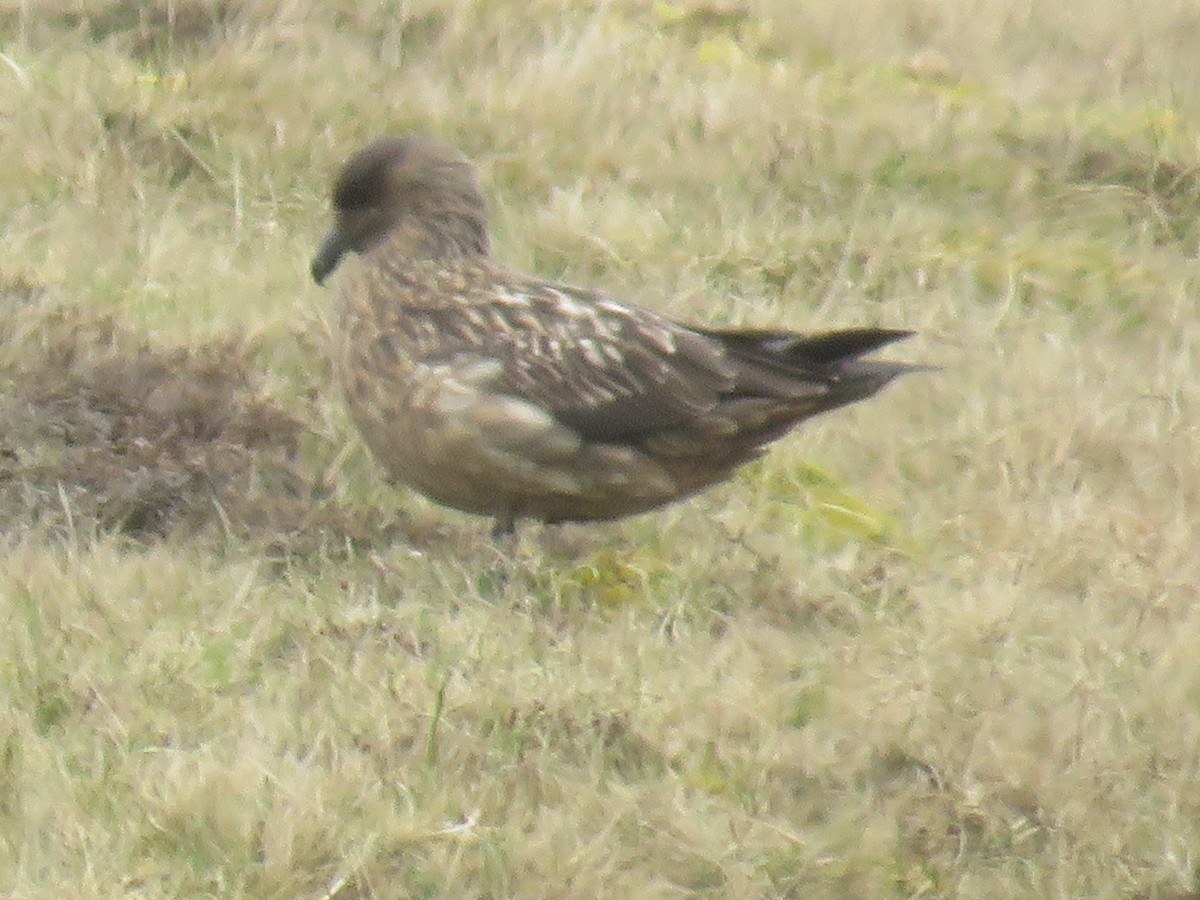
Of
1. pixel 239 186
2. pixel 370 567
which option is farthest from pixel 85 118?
pixel 370 567

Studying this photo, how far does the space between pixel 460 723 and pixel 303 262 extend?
105 inches

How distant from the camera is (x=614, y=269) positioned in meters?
7.13

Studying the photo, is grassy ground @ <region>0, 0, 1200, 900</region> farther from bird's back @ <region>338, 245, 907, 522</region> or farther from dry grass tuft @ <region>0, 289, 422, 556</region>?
bird's back @ <region>338, 245, 907, 522</region>

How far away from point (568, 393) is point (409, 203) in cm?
81

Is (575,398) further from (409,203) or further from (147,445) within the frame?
(147,445)

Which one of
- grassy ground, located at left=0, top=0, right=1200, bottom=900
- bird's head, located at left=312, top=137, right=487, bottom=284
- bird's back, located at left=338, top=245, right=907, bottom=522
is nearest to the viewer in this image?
grassy ground, located at left=0, top=0, right=1200, bottom=900

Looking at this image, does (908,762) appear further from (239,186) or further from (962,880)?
(239,186)

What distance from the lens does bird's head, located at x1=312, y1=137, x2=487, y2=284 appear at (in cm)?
621

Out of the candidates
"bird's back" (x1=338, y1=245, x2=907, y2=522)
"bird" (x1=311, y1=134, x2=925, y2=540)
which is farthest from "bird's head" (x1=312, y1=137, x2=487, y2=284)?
"bird's back" (x1=338, y1=245, x2=907, y2=522)

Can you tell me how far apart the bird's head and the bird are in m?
0.28

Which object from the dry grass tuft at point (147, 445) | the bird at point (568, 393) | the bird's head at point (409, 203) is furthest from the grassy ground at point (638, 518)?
the bird's head at point (409, 203)

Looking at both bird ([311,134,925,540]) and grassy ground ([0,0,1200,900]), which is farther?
bird ([311,134,925,540])

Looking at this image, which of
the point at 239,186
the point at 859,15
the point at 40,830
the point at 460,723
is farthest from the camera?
the point at 859,15

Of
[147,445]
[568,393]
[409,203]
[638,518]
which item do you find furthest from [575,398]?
[147,445]
